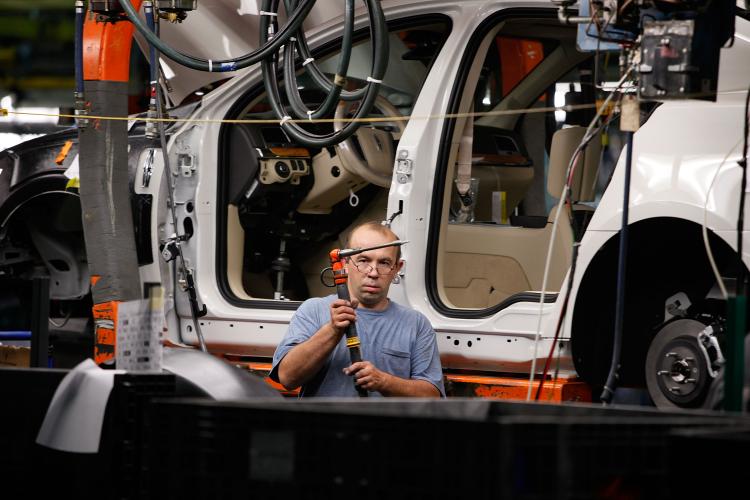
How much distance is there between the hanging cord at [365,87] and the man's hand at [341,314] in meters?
1.19

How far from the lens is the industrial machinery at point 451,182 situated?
417 centimetres

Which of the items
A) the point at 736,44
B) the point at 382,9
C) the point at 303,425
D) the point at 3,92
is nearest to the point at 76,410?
the point at 303,425

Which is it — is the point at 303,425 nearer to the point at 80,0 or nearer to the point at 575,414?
the point at 575,414

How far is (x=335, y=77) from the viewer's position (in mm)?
5164

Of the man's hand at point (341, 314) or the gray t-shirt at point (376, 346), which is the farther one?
the gray t-shirt at point (376, 346)

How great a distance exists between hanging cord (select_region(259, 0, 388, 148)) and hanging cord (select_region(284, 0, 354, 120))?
46 millimetres

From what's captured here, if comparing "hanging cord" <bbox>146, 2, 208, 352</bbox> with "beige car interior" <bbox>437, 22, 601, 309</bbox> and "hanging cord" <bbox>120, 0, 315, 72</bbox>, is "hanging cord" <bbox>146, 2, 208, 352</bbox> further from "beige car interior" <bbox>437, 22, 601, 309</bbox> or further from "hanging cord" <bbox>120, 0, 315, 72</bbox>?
"beige car interior" <bbox>437, 22, 601, 309</bbox>

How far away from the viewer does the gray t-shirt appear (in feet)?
14.2

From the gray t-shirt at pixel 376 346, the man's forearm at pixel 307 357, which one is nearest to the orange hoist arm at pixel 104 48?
the gray t-shirt at pixel 376 346

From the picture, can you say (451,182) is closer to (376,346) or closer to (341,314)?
(376,346)

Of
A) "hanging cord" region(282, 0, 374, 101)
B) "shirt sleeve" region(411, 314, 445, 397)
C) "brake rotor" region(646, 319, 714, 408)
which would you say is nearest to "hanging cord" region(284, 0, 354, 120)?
"hanging cord" region(282, 0, 374, 101)

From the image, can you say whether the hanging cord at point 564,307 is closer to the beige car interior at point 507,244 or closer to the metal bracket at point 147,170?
the beige car interior at point 507,244

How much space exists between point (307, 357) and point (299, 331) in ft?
0.83

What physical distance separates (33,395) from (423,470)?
1148 millimetres
